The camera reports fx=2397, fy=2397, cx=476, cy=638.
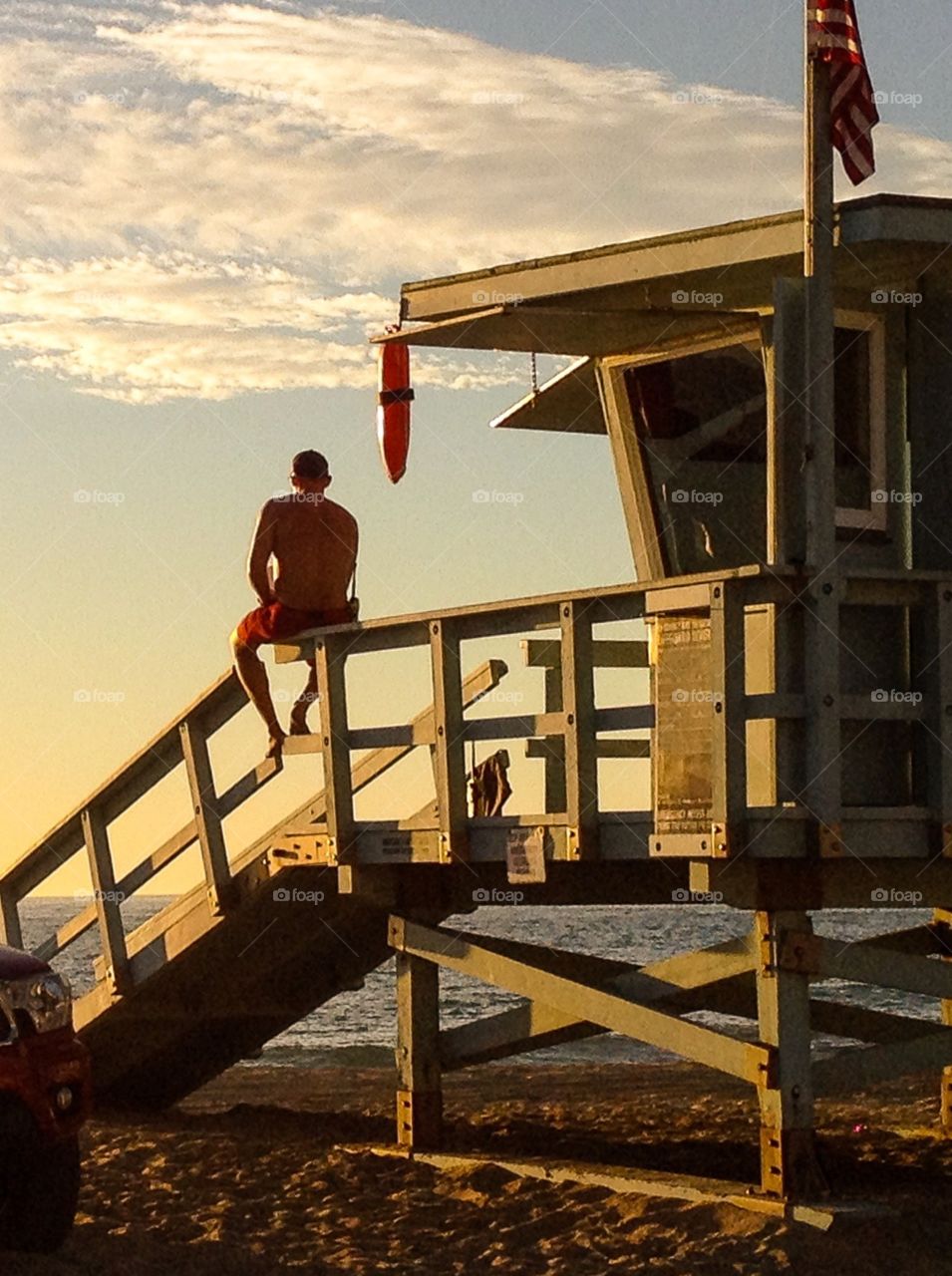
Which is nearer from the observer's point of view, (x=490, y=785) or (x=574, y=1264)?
(x=574, y=1264)

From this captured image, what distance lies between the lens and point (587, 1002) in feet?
41.3

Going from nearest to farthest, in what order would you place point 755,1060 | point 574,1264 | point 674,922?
point 574,1264 → point 755,1060 → point 674,922

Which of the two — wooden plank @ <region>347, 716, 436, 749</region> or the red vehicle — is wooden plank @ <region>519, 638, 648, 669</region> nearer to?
wooden plank @ <region>347, 716, 436, 749</region>

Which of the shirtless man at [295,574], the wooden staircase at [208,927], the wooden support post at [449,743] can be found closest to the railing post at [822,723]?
the wooden support post at [449,743]

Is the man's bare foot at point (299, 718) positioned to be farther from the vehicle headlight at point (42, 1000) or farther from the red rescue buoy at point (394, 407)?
the vehicle headlight at point (42, 1000)

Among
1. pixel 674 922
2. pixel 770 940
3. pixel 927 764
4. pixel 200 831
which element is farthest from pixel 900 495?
pixel 674 922

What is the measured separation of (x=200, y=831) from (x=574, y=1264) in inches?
167

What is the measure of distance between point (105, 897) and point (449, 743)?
3207mm

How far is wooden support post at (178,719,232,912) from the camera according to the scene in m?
14.0

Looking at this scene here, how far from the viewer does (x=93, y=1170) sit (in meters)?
13.0

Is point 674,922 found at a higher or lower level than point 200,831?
lower

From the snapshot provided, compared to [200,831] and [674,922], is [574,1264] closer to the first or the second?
[200,831]

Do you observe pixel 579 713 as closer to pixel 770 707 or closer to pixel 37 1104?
pixel 770 707

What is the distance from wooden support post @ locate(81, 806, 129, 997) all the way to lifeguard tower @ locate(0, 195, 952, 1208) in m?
0.02
